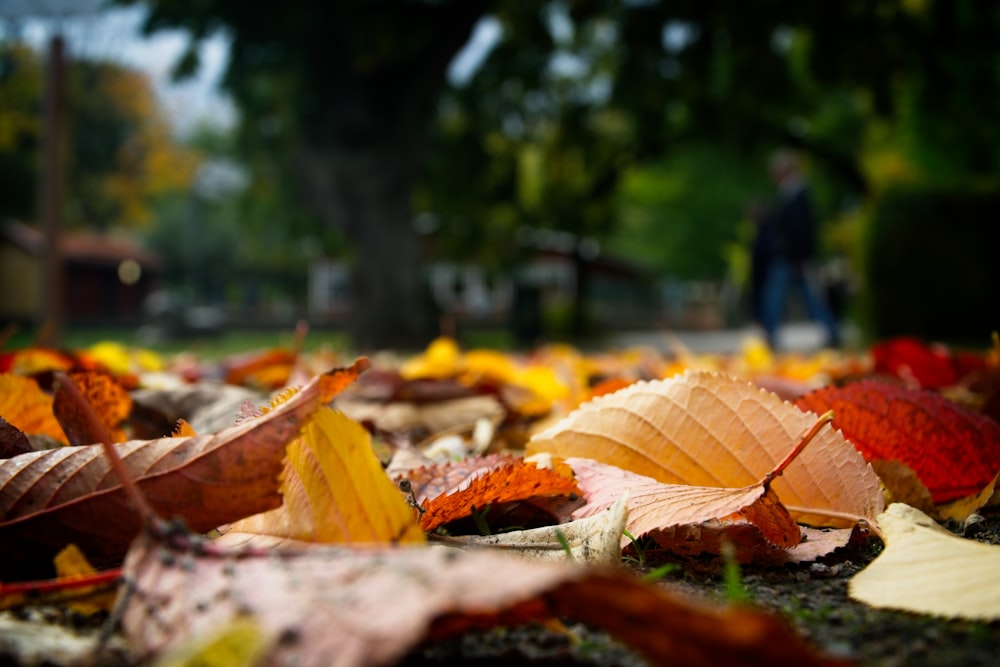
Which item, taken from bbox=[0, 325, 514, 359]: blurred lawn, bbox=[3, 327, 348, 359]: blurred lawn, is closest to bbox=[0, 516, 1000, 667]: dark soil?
bbox=[3, 327, 348, 359]: blurred lawn

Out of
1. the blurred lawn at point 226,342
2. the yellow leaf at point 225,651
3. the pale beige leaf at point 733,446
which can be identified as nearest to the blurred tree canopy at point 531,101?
the blurred lawn at point 226,342

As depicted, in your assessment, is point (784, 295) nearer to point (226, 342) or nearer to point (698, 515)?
point (698, 515)

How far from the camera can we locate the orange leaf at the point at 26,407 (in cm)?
86

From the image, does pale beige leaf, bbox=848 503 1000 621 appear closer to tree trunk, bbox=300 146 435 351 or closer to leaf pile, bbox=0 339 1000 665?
leaf pile, bbox=0 339 1000 665

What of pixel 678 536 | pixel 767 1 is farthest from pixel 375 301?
pixel 678 536

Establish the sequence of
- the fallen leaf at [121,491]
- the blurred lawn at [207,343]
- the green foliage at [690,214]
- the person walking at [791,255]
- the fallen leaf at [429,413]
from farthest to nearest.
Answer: the green foliage at [690,214], the blurred lawn at [207,343], the person walking at [791,255], the fallen leaf at [429,413], the fallen leaf at [121,491]

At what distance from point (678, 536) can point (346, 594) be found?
40 centimetres

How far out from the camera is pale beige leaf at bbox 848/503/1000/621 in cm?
50

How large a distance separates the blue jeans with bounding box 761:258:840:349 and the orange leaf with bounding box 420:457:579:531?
7.52m

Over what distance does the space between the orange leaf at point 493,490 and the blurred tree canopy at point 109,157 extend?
2271 cm

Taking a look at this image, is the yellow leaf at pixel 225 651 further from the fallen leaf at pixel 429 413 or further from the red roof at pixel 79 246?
the red roof at pixel 79 246

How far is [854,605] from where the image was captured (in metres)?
0.57

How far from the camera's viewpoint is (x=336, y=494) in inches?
21.9

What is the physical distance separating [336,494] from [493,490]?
179 millimetres
